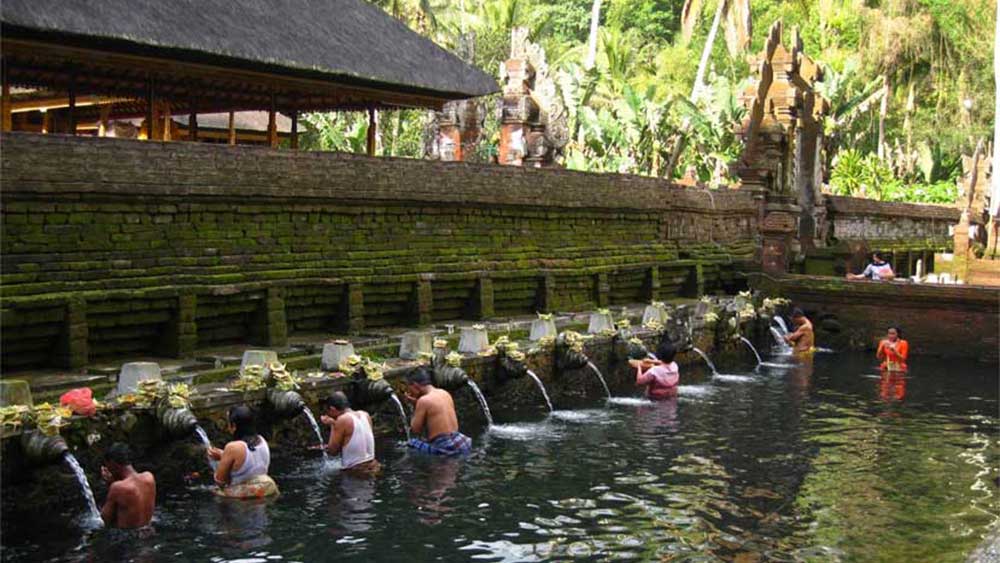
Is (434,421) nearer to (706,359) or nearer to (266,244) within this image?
(266,244)

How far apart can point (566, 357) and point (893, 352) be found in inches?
284

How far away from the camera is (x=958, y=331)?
23.5m

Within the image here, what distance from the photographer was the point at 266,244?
51.8 ft

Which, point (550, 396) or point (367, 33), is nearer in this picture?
point (550, 396)

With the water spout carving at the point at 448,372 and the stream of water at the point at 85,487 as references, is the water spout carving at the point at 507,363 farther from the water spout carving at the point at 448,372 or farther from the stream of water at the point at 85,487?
the stream of water at the point at 85,487

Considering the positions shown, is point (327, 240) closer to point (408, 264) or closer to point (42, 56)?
point (408, 264)

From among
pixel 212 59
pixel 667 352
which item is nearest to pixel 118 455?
pixel 212 59

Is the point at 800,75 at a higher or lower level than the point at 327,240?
higher

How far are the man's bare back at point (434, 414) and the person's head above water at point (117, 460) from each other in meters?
3.93

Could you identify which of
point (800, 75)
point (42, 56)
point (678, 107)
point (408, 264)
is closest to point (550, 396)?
point (408, 264)

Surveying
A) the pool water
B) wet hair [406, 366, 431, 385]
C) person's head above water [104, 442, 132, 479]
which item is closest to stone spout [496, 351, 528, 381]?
the pool water

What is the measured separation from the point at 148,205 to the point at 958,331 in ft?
51.8

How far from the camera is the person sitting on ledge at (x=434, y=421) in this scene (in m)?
13.5

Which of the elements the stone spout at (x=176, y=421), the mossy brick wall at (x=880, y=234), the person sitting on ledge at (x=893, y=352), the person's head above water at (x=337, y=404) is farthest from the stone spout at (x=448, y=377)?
the mossy brick wall at (x=880, y=234)
